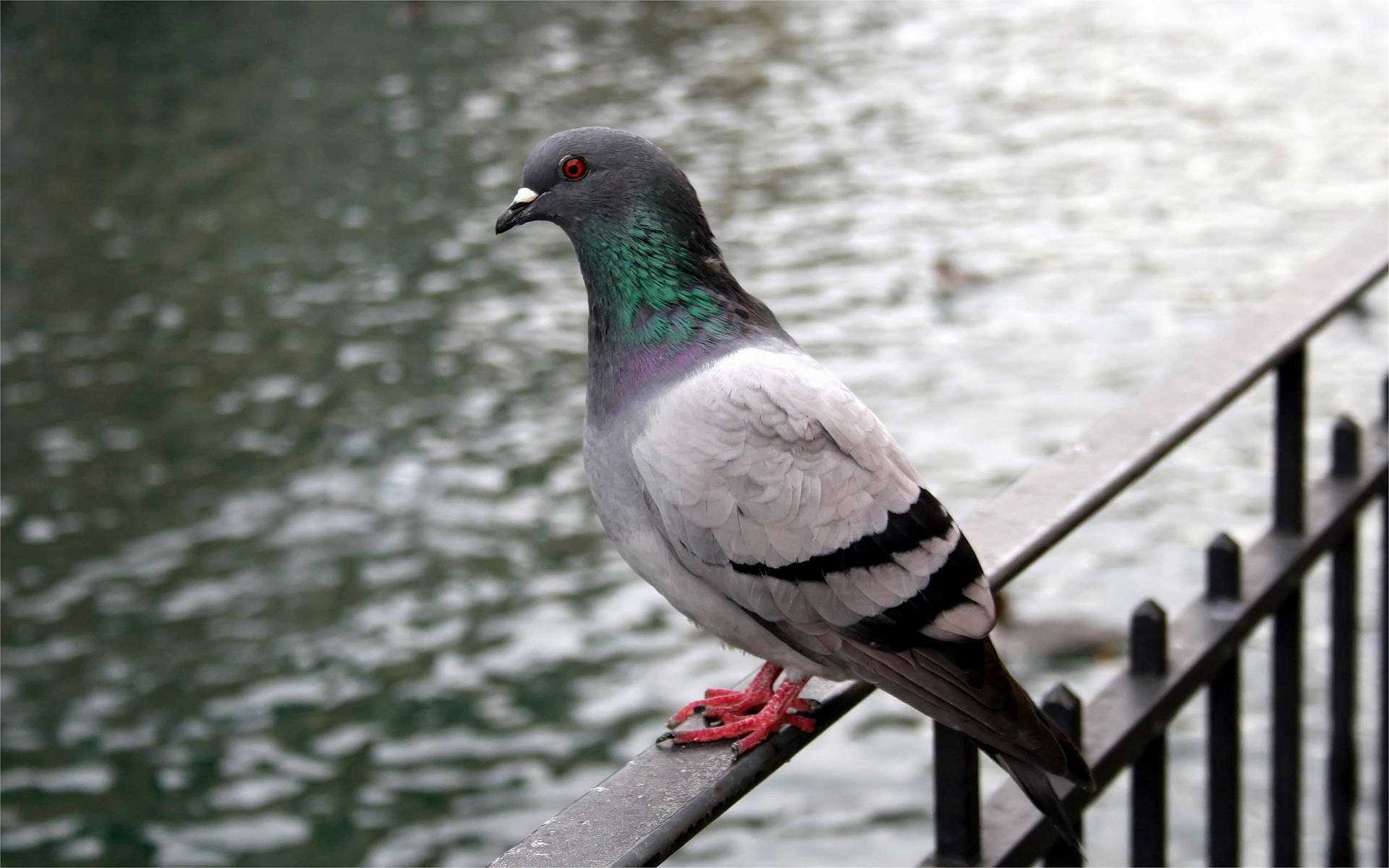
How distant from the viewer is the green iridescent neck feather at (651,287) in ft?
6.83

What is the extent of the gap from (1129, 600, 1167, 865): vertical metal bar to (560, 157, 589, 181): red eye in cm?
90

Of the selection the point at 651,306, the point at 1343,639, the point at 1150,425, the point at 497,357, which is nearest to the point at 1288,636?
the point at 1343,639

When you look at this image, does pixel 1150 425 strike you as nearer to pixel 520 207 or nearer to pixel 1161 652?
pixel 1161 652

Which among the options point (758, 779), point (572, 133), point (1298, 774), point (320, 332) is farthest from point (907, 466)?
Answer: point (320, 332)

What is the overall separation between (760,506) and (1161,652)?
2.14ft

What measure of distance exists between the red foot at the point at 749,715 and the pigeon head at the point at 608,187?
22.0 inches

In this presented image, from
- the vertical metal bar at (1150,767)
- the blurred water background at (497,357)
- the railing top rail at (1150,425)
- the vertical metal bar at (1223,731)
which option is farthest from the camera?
the blurred water background at (497,357)

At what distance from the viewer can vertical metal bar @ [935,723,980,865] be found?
195 cm

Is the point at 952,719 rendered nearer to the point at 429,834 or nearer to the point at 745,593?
the point at 745,593

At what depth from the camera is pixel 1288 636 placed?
8.54 ft

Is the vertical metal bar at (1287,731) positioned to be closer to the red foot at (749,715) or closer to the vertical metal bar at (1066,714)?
the vertical metal bar at (1066,714)

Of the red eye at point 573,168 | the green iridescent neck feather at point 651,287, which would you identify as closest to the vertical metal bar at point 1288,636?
the green iridescent neck feather at point 651,287

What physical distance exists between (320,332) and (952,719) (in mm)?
7753

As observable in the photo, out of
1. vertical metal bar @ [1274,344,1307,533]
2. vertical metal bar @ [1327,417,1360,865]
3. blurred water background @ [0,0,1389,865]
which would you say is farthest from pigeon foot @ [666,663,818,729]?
blurred water background @ [0,0,1389,865]
